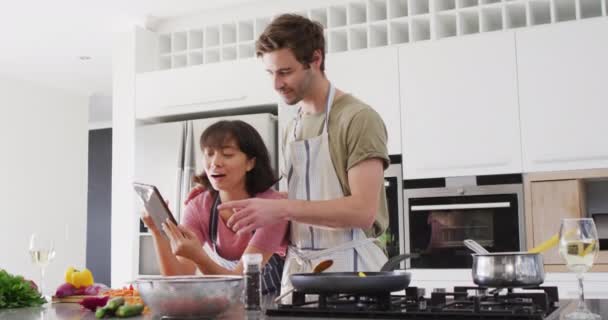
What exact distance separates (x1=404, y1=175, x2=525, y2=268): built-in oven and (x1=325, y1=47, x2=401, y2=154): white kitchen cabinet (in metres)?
0.33

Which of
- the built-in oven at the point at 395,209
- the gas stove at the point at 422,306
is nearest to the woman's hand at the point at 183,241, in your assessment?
the gas stove at the point at 422,306

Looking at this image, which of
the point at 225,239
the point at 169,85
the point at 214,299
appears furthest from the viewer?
the point at 169,85

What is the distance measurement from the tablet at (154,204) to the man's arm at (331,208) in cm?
14

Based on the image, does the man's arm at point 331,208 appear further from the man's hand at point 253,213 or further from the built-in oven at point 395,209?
the built-in oven at point 395,209

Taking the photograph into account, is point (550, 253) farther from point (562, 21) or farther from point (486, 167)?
point (562, 21)

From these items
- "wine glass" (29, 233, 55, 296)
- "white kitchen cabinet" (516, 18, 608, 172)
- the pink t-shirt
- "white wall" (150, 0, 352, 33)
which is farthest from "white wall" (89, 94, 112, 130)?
the pink t-shirt

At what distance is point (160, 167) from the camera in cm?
459

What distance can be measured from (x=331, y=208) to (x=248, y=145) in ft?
1.46

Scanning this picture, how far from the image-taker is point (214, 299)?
1.39m

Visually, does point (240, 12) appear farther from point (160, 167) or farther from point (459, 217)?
point (459, 217)

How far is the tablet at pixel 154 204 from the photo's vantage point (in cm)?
177

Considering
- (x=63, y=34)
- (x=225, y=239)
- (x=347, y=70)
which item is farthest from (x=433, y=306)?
(x=63, y=34)

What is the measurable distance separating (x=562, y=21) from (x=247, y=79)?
184cm

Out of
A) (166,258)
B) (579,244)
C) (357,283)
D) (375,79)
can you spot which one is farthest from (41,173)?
(579,244)
